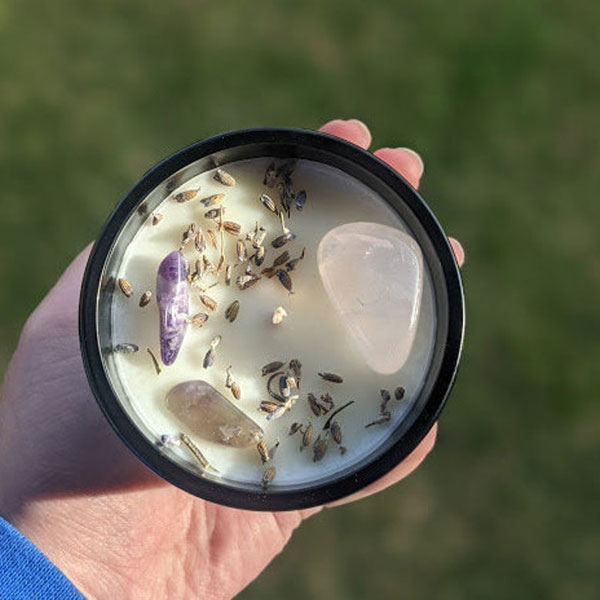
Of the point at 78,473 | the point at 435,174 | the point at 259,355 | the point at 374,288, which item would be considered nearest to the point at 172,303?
the point at 259,355

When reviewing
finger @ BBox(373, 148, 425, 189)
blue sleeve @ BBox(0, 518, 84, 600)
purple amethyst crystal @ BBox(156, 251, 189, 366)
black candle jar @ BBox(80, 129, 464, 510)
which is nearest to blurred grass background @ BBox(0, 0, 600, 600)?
finger @ BBox(373, 148, 425, 189)

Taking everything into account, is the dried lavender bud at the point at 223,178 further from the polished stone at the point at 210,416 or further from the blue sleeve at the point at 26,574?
the blue sleeve at the point at 26,574

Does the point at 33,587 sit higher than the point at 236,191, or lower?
lower

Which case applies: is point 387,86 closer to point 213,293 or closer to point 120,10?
point 120,10

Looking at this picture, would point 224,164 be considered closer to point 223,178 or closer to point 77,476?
point 223,178

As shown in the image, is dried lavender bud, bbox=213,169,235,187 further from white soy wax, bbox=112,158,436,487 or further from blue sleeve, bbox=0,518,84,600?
blue sleeve, bbox=0,518,84,600

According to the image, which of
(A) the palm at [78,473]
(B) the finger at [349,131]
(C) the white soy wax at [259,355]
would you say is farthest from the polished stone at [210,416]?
(B) the finger at [349,131]

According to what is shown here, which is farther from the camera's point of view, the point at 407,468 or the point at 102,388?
the point at 407,468

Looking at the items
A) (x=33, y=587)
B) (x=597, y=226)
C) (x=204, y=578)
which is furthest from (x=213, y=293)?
(x=597, y=226)
